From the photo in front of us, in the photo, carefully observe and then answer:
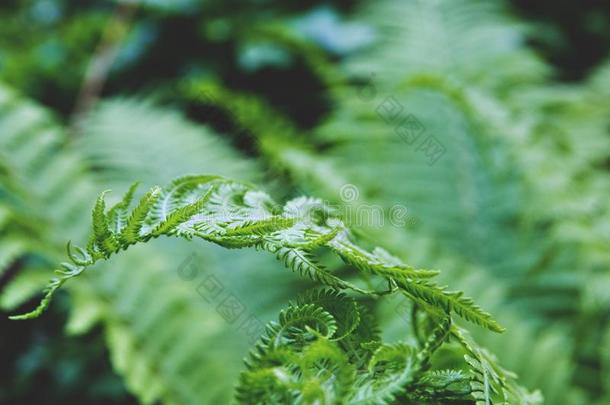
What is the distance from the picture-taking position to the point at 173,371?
143 centimetres

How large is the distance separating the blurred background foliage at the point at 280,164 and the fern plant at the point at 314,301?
0.75 m

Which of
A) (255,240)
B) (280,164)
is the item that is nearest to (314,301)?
(255,240)

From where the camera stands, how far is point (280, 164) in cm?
178

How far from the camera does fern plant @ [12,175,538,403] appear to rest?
0.55m

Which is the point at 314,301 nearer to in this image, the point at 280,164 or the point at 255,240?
the point at 255,240

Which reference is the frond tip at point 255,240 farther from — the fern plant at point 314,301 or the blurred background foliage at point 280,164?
the blurred background foliage at point 280,164

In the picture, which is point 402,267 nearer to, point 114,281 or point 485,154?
point 114,281

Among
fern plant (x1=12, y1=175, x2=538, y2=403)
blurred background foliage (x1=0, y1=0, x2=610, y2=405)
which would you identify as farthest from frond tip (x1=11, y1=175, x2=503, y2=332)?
blurred background foliage (x1=0, y1=0, x2=610, y2=405)

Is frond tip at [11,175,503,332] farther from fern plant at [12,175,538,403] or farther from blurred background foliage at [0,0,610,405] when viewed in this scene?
blurred background foliage at [0,0,610,405]

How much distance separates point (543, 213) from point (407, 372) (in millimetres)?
1446

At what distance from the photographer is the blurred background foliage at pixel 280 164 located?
153 cm

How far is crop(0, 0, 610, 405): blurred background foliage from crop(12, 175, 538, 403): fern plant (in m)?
0.75

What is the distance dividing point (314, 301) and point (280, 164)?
118cm

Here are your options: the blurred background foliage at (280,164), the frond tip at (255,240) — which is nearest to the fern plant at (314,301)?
the frond tip at (255,240)
